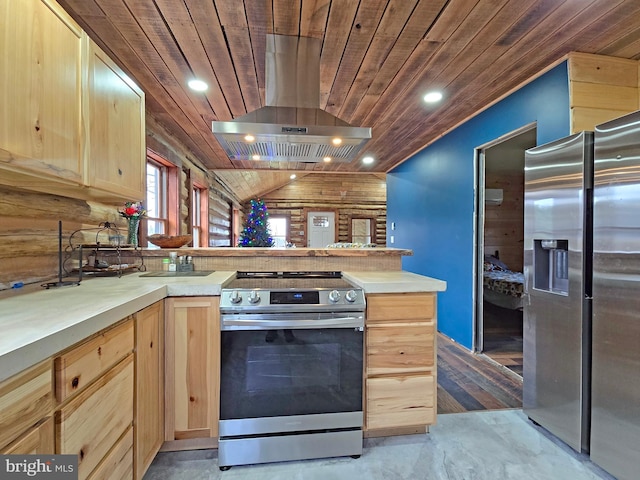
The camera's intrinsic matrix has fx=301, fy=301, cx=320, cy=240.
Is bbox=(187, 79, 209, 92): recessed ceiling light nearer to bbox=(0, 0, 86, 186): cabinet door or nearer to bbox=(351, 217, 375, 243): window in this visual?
bbox=(0, 0, 86, 186): cabinet door

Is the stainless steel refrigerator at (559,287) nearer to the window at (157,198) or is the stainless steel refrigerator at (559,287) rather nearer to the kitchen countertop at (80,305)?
the kitchen countertop at (80,305)

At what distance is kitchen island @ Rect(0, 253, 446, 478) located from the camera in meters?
0.80

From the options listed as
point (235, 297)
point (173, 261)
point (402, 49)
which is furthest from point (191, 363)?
point (402, 49)

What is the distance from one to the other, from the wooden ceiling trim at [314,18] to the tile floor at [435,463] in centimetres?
249

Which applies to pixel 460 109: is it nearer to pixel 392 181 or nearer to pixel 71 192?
pixel 392 181

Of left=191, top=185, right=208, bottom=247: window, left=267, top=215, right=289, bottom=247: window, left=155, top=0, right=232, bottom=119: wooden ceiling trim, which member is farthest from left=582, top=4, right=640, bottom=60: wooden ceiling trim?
left=267, top=215, right=289, bottom=247: window

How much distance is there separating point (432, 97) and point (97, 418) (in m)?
3.13

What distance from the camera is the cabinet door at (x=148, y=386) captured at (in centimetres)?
133

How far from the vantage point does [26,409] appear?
742 millimetres

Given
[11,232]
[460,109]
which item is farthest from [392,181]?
[11,232]

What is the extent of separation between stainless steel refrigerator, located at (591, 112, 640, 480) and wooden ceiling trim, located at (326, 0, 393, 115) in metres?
1.34

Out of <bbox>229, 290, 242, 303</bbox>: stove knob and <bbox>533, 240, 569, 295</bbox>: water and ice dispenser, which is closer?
<bbox>229, 290, 242, 303</bbox>: stove knob

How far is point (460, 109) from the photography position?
302 cm

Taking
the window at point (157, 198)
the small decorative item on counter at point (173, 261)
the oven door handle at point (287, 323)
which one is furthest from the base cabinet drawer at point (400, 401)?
the window at point (157, 198)
